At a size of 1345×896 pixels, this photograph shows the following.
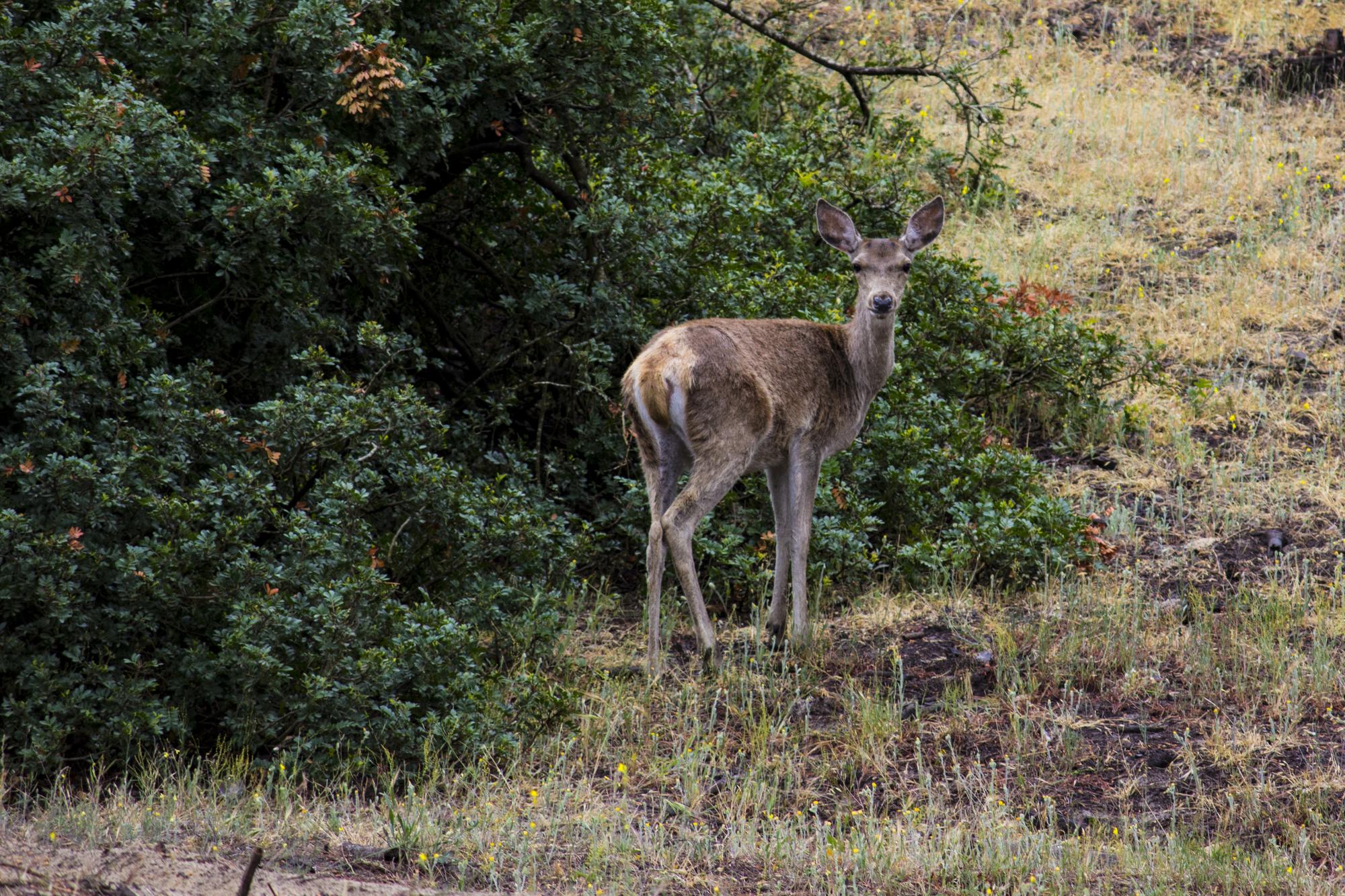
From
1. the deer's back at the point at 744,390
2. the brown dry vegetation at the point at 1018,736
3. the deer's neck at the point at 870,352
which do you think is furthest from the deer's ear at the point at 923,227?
the brown dry vegetation at the point at 1018,736

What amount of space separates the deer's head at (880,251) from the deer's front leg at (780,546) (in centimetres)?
105

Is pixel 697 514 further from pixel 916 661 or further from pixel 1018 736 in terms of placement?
pixel 1018 736

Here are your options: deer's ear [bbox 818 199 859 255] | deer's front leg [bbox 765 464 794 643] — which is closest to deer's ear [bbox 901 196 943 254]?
deer's ear [bbox 818 199 859 255]

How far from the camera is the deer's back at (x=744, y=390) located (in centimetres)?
737

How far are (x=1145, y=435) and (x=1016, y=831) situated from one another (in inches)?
229

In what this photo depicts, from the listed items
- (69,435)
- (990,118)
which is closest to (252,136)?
(69,435)

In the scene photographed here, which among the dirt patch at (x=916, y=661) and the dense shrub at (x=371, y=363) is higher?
the dense shrub at (x=371, y=363)

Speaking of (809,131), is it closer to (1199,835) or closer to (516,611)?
(516,611)

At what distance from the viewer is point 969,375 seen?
10.3 metres

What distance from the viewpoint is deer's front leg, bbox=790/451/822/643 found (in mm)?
7789

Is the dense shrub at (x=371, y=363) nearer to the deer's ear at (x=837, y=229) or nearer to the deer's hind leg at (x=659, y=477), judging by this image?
the deer's hind leg at (x=659, y=477)

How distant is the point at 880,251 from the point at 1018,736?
2850mm

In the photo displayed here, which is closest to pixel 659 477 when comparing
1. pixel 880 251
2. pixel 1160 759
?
pixel 880 251

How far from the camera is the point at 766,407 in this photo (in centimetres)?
757
